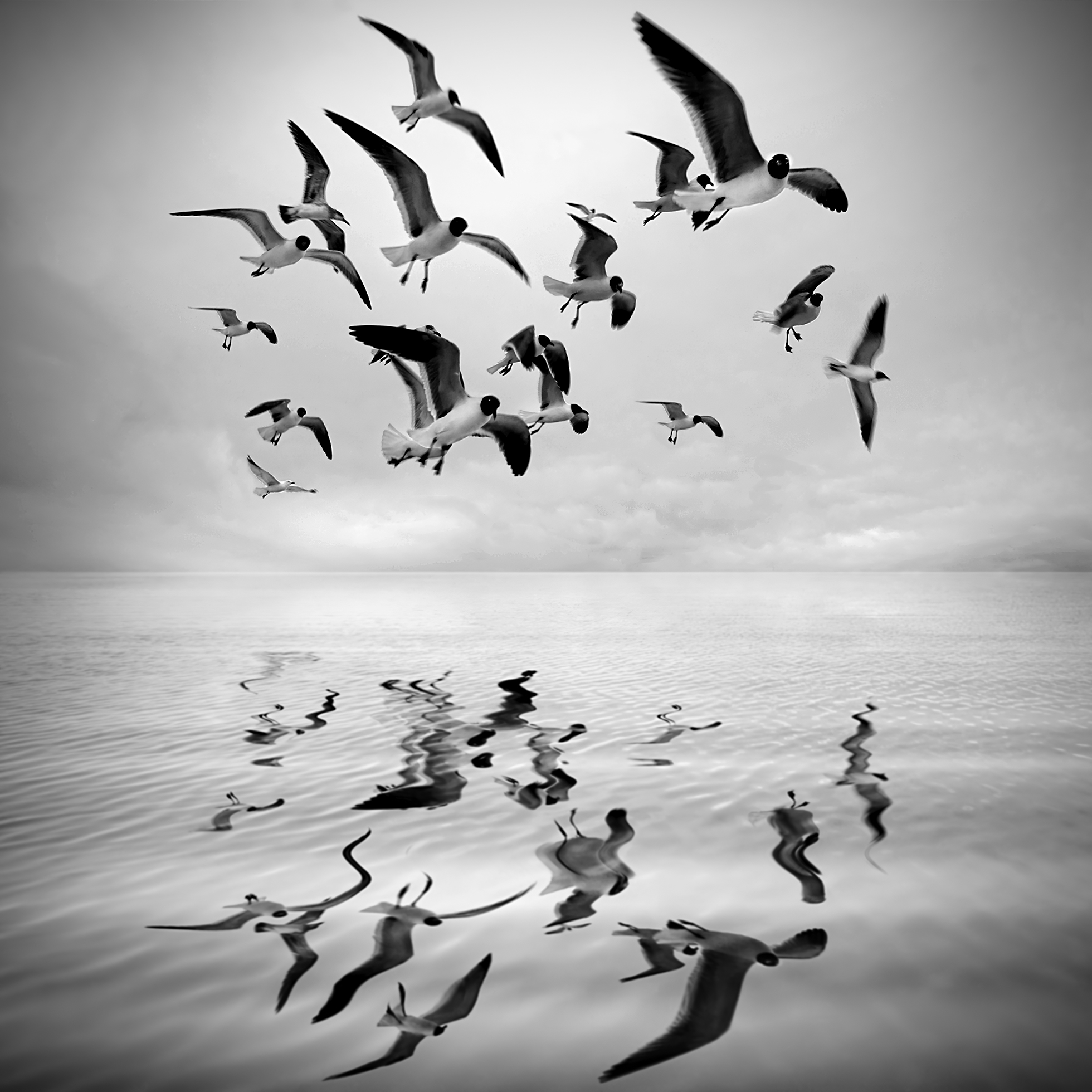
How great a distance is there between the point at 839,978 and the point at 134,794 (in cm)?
820

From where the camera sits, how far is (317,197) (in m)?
16.9

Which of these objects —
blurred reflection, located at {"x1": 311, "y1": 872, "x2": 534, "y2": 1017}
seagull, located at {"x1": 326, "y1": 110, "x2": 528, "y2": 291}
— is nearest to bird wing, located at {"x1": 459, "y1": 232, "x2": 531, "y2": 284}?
seagull, located at {"x1": 326, "y1": 110, "x2": 528, "y2": 291}

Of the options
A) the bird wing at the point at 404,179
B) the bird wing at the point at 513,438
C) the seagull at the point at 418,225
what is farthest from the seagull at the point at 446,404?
the bird wing at the point at 404,179

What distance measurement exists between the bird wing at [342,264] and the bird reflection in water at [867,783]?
11584mm

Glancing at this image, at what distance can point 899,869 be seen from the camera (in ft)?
24.8

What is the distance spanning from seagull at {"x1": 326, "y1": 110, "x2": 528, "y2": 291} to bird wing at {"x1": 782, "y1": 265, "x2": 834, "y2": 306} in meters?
5.49

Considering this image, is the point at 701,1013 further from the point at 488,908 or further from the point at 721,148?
the point at 721,148

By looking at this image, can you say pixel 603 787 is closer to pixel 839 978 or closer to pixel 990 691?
pixel 839 978

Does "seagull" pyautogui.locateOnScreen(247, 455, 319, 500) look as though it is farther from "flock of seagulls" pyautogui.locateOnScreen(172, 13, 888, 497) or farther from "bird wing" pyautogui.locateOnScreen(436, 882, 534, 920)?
"bird wing" pyautogui.locateOnScreen(436, 882, 534, 920)

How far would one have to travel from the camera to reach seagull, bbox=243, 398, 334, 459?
19375mm

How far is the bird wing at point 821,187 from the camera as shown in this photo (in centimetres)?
1342

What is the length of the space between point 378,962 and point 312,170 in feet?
50.7

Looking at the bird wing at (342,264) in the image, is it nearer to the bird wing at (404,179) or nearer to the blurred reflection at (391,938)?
the bird wing at (404,179)

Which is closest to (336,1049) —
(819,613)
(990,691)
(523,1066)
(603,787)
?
(523,1066)
